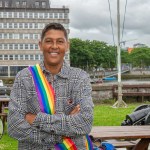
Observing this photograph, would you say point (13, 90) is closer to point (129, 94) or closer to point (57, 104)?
point (57, 104)

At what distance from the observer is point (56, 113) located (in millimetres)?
2955

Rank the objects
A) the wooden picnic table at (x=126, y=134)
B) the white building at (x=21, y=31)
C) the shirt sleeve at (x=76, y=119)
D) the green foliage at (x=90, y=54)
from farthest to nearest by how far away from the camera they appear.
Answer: the green foliage at (x=90, y=54), the white building at (x=21, y=31), the wooden picnic table at (x=126, y=134), the shirt sleeve at (x=76, y=119)

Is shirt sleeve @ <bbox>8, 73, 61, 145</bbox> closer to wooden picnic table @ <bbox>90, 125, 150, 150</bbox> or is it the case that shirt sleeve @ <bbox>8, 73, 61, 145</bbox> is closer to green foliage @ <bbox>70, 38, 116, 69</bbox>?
wooden picnic table @ <bbox>90, 125, 150, 150</bbox>

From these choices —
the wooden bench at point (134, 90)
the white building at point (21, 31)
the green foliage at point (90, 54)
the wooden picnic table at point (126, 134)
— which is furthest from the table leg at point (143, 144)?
the green foliage at point (90, 54)

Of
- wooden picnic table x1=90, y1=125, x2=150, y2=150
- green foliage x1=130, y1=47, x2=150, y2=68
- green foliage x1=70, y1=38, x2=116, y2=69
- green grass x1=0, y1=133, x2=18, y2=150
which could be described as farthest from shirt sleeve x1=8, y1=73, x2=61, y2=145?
green foliage x1=130, y1=47, x2=150, y2=68

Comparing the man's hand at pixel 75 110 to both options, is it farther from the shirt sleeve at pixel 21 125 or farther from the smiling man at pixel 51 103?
the shirt sleeve at pixel 21 125

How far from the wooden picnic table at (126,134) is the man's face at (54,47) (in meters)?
2.06

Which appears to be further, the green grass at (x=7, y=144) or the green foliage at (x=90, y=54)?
the green foliage at (x=90, y=54)

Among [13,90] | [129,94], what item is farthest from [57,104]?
[129,94]

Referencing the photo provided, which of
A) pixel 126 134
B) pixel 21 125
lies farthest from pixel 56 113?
pixel 126 134

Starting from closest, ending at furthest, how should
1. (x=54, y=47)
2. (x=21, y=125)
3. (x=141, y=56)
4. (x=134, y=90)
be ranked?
(x=21, y=125)
(x=54, y=47)
(x=134, y=90)
(x=141, y=56)

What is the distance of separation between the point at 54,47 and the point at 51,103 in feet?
1.33

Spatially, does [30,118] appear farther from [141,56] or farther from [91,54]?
[141,56]

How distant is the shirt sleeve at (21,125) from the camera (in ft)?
9.52
